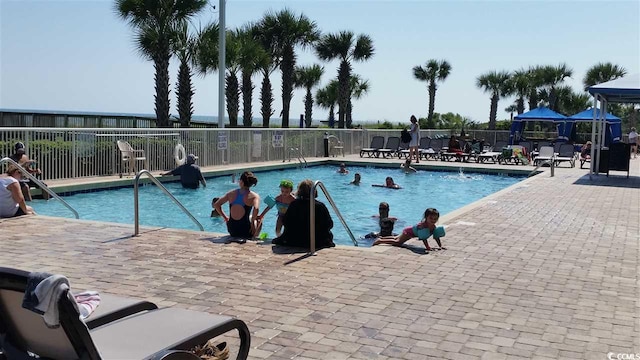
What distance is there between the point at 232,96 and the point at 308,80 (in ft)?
62.9

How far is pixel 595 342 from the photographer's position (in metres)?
4.54

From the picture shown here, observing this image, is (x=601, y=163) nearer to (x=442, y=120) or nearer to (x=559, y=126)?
(x=559, y=126)

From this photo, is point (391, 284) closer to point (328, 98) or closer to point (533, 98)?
point (533, 98)

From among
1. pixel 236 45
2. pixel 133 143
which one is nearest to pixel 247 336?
pixel 133 143

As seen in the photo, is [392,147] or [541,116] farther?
[541,116]

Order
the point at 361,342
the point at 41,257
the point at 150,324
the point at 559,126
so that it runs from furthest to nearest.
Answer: the point at 559,126
the point at 41,257
the point at 361,342
the point at 150,324

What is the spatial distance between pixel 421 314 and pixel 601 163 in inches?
607

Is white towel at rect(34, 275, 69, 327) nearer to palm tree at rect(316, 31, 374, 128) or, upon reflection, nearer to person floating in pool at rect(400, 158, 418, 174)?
person floating in pool at rect(400, 158, 418, 174)

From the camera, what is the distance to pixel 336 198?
16750 millimetres

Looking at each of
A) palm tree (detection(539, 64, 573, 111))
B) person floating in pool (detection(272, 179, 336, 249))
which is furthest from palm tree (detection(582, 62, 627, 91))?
person floating in pool (detection(272, 179, 336, 249))

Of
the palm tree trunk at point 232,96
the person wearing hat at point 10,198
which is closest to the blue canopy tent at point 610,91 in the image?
the person wearing hat at point 10,198

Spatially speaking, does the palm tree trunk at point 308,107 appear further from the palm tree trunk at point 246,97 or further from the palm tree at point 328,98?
the palm tree trunk at point 246,97

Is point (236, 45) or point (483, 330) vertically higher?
point (236, 45)

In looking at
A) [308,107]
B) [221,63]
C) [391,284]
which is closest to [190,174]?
[221,63]
